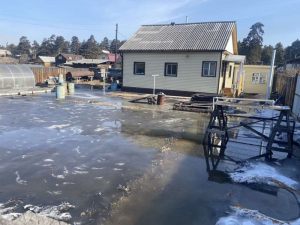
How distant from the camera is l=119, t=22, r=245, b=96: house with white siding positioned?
17.2 meters

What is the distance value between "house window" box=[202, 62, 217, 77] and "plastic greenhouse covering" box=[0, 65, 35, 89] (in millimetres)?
15679

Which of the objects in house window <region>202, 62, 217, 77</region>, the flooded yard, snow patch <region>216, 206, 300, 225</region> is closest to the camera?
snow patch <region>216, 206, 300, 225</region>

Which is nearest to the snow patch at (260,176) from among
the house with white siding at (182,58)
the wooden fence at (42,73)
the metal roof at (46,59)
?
the house with white siding at (182,58)

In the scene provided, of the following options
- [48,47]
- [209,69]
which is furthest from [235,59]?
[48,47]

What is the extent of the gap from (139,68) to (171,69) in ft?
9.96

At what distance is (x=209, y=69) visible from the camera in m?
17.4

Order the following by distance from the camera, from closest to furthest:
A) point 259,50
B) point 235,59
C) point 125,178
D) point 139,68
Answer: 1. point 125,178
2. point 235,59
3. point 139,68
4. point 259,50

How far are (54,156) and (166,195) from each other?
10.8 ft

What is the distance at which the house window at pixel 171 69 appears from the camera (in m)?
18.5

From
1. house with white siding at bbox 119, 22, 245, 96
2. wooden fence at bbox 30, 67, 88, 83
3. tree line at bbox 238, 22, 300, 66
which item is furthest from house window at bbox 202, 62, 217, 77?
tree line at bbox 238, 22, 300, 66

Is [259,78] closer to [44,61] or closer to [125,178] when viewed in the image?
[125,178]

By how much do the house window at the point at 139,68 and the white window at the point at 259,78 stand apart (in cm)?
1124

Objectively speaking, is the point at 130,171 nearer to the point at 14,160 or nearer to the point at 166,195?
the point at 166,195

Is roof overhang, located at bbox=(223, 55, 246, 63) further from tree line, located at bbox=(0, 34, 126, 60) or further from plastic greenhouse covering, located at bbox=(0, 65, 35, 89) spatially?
tree line, located at bbox=(0, 34, 126, 60)
